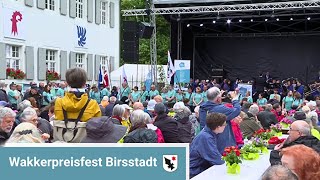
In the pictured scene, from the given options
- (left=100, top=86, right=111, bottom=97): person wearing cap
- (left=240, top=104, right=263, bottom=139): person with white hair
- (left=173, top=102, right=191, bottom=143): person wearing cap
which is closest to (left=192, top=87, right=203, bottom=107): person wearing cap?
(left=100, top=86, right=111, bottom=97): person wearing cap

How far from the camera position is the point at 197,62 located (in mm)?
29031

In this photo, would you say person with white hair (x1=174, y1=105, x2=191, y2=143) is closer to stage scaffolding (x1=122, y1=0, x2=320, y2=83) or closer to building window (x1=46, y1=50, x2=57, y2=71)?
stage scaffolding (x1=122, y1=0, x2=320, y2=83)

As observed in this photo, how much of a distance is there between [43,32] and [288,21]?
12.5 meters

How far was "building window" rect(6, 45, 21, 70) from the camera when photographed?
1991 cm

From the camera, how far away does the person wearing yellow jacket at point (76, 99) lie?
4688 millimetres

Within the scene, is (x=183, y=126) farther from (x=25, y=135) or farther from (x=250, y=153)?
(x=25, y=135)

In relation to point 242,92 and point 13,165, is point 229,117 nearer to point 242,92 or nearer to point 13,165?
point 13,165

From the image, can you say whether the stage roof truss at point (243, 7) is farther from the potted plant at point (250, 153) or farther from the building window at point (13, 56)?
the potted plant at point (250, 153)

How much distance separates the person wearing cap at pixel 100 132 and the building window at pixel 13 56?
53.3ft

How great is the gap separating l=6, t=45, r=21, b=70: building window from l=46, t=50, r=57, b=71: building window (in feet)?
6.72

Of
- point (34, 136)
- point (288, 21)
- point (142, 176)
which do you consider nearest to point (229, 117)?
point (34, 136)

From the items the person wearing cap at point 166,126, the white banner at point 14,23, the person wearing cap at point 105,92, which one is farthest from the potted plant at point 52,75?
the person wearing cap at point 166,126

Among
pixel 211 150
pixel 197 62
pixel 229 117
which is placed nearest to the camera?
pixel 211 150

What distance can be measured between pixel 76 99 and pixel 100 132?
0.50m
